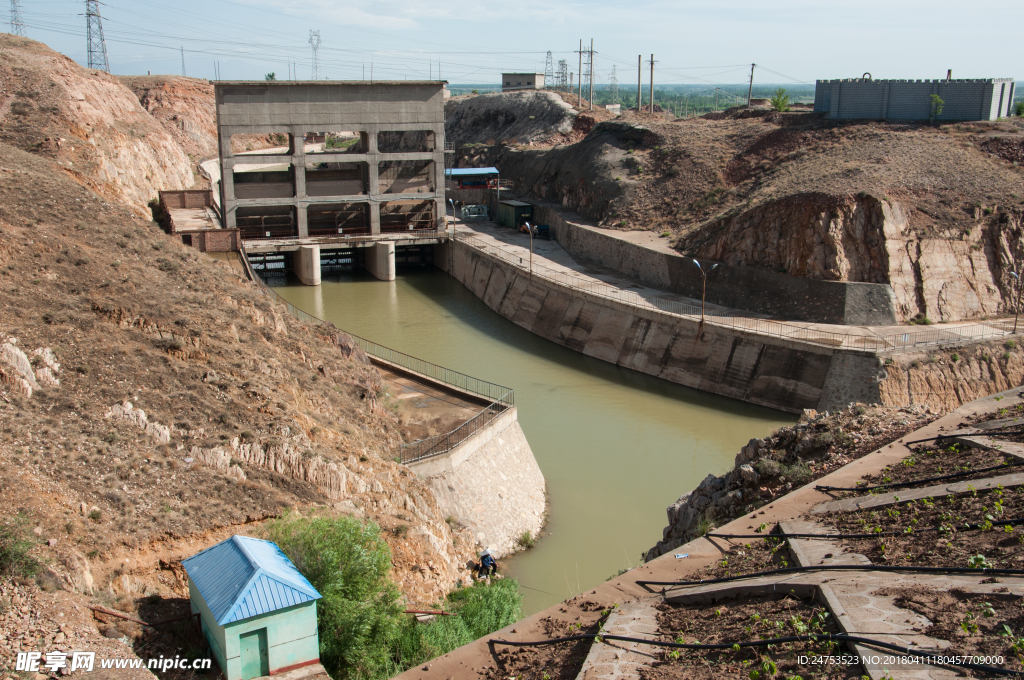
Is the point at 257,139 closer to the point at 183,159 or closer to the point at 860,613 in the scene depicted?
the point at 183,159

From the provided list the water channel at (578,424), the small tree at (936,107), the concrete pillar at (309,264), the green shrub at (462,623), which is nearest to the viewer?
the green shrub at (462,623)

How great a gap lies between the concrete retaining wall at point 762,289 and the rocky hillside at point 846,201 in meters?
0.70

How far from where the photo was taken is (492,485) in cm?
2152

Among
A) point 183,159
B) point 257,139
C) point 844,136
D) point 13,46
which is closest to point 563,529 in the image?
point 844,136

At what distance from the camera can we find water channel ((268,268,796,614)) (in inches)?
853

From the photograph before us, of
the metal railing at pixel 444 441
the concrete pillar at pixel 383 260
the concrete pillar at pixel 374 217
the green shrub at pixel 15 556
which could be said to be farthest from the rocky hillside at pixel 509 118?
the green shrub at pixel 15 556

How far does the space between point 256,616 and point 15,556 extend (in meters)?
3.51

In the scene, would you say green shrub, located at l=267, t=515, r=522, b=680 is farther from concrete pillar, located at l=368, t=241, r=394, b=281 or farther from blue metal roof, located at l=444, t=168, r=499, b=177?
blue metal roof, located at l=444, t=168, r=499, b=177

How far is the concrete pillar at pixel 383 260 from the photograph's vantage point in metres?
55.0

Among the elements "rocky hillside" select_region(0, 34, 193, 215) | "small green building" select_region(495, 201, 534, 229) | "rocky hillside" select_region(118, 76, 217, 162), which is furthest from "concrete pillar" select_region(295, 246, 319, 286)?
"rocky hillside" select_region(118, 76, 217, 162)

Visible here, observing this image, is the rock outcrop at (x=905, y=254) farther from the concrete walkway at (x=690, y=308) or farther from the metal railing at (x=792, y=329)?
the metal railing at (x=792, y=329)

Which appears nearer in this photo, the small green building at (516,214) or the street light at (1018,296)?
the street light at (1018,296)

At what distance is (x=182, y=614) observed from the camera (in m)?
12.8

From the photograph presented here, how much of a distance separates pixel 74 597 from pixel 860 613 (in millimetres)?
10656
